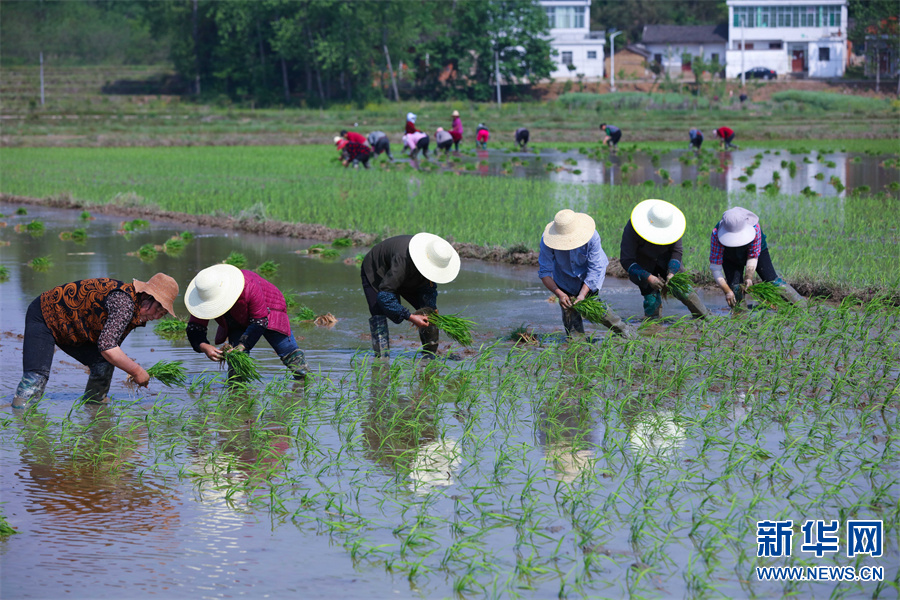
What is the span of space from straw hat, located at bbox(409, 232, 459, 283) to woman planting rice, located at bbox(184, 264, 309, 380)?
0.82 meters

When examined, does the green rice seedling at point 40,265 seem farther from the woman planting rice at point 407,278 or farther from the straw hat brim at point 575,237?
the straw hat brim at point 575,237

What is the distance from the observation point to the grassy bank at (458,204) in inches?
352

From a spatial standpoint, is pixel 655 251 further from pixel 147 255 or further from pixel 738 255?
pixel 147 255

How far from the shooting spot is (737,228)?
6.36 meters

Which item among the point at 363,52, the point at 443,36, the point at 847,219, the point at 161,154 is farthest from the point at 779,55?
the point at 847,219

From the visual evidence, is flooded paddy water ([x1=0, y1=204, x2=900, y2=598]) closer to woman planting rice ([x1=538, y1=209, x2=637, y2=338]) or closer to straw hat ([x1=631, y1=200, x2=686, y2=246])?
woman planting rice ([x1=538, y1=209, x2=637, y2=338])

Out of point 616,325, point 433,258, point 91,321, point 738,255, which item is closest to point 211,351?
point 91,321

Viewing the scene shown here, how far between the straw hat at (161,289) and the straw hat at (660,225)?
3243 millimetres

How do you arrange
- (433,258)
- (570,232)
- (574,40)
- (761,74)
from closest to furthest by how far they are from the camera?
(433,258), (570,232), (761,74), (574,40)

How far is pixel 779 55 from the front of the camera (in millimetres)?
54750

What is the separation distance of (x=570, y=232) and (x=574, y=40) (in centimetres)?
5351

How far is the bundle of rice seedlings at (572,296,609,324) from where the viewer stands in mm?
6031

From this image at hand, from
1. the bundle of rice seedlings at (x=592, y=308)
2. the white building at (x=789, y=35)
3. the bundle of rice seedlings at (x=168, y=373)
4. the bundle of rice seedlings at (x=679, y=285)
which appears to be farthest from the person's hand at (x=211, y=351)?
the white building at (x=789, y=35)

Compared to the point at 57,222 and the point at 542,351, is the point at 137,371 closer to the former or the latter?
the point at 542,351
